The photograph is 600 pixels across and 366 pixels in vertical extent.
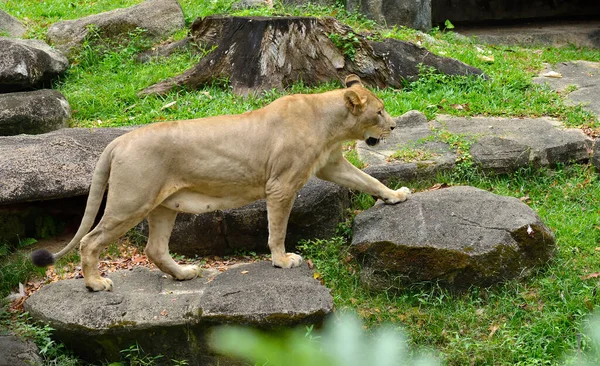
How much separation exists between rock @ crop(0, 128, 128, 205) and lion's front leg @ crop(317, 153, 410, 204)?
2433 mm

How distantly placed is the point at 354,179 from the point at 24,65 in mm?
5971

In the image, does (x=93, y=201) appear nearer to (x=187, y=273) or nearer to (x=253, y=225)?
(x=187, y=273)

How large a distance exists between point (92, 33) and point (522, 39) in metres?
8.13

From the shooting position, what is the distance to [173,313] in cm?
570

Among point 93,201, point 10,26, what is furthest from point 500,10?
point 93,201

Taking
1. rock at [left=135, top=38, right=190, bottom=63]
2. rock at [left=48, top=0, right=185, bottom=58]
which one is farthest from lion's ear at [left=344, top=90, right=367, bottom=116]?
rock at [left=48, top=0, right=185, bottom=58]

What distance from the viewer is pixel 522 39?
47.2 feet

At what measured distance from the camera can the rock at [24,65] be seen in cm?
1032

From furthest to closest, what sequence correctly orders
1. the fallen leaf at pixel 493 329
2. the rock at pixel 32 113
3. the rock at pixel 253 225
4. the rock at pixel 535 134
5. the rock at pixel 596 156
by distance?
the rock at pixel 32 113
the rock at pixel 535 134
the rock at pixel 596 156
the rock at pixel 253 225
the fallen leaf at pixel 493 329

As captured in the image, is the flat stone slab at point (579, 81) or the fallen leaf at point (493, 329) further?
the flat stone slab at point (579, 81)

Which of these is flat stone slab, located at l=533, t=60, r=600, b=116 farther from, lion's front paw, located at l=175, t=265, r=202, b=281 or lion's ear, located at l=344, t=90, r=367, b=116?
lion's front paw, located at l=175, t=265, r=202, b=281

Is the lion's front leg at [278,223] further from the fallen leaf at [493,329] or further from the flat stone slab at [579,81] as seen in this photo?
the flat stone slab at [579,81]

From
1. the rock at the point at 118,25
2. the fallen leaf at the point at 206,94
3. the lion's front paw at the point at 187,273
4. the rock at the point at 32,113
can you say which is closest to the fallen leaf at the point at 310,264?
the lion's front paw at the point at 187,273

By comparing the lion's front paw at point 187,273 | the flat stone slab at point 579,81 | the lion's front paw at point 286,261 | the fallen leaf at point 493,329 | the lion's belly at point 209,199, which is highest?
the lion's belly at point 209,199
